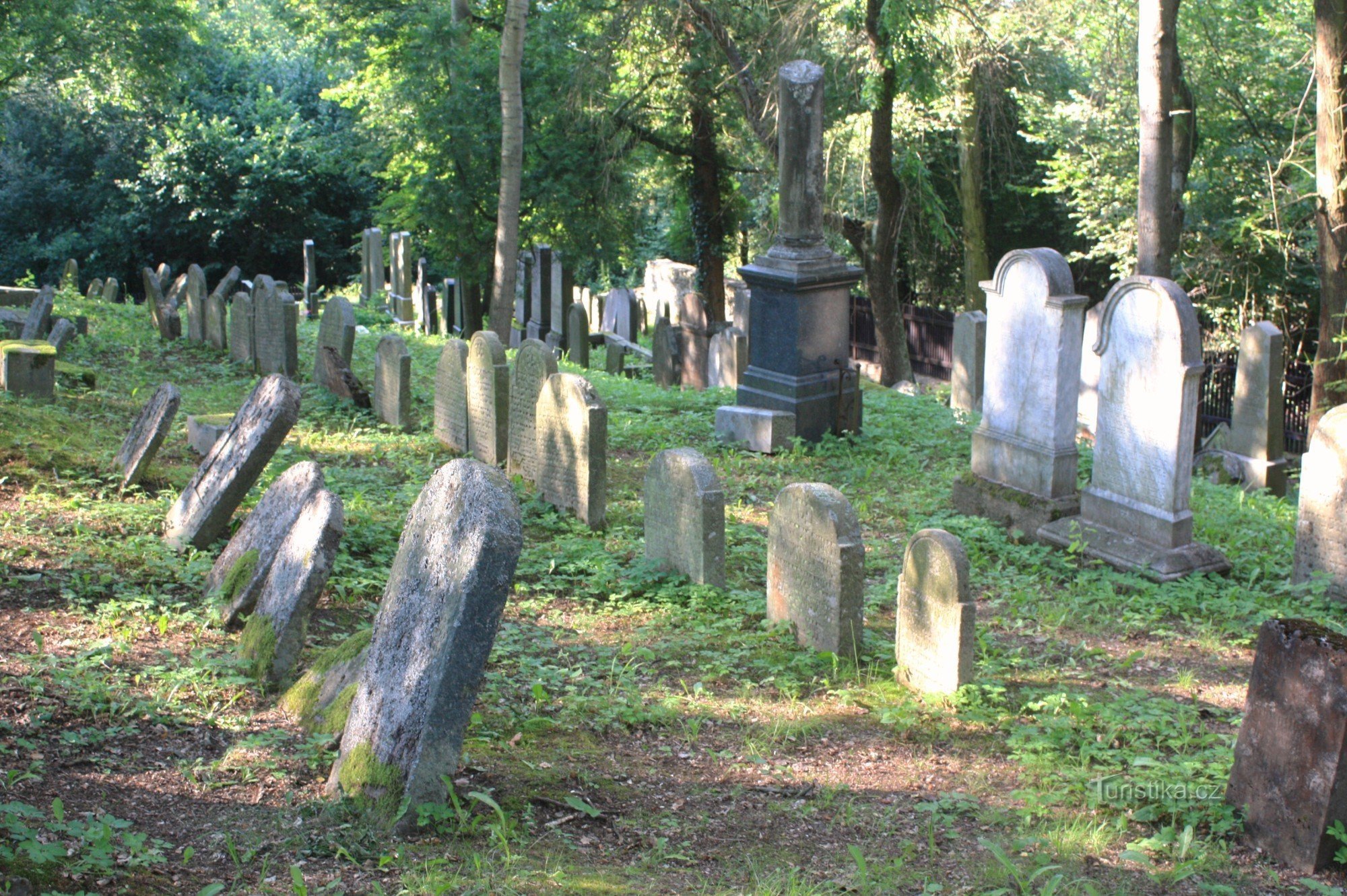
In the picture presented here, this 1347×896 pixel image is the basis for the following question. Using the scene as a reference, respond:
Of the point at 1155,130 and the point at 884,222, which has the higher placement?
the point at 1155,130

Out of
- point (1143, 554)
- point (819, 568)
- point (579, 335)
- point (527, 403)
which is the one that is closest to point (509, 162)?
point (579, 335)

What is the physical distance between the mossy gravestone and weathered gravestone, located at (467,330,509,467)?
5181mm

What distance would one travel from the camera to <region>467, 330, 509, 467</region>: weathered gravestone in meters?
A: 9.06

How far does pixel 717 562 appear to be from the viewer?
660cm

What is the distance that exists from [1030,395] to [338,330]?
265 inches

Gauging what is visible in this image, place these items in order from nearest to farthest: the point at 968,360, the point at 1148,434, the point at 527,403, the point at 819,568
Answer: the point at 819,568
the point at 1148,434
the point at 527,403
the point at 968,360

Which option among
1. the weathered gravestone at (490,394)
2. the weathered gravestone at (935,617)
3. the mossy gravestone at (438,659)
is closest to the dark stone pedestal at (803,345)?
the weathered gravestone at (490,394)

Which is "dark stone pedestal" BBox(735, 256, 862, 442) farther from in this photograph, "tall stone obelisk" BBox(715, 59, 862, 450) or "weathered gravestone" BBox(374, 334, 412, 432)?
"weathered gravestone" BBox(374, 334, 412, 432)

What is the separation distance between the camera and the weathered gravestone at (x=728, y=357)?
14.0 meters

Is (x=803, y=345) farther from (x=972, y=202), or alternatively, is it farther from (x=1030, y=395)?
(x=972, y=202)

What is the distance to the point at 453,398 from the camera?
9.66 metres

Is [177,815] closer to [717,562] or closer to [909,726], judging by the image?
[909,726]

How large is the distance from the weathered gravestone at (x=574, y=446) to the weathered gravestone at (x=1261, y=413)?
6317 mm

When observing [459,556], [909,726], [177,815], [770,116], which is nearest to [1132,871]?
[909,726]
